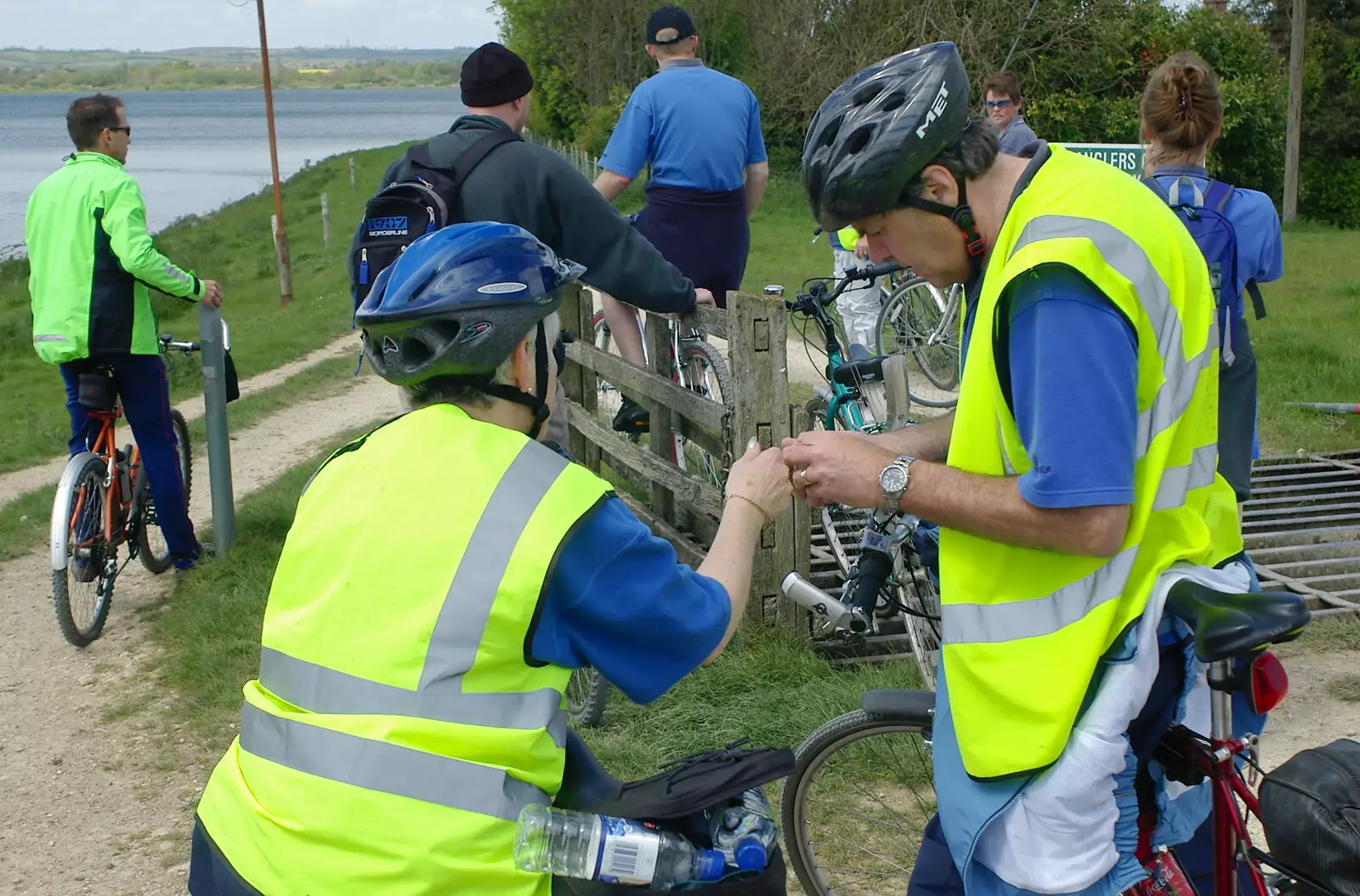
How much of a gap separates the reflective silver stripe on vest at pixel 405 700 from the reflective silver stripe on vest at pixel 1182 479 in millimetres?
1017

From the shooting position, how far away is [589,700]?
5.03 metres

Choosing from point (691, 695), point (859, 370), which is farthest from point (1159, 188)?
point (691, 695)

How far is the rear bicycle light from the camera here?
6.91 ft

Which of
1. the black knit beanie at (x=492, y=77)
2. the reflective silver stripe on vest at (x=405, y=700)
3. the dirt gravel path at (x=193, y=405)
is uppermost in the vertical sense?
the black knit beanie at (x=492, y=77)

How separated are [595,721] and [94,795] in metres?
2.00

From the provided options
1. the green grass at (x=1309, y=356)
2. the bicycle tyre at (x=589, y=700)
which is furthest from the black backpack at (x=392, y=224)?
the green grass at (x=1309, y=356)

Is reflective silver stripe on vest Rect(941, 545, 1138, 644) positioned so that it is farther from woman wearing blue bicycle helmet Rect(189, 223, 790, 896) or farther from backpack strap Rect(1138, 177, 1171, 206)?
backpack strap Rect(1138, 177, 1171, 206)

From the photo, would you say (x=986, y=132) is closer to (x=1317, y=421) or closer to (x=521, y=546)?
(x=521, y=546)

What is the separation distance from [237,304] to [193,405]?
11.5m

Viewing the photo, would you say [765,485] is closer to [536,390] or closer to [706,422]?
[536,390]

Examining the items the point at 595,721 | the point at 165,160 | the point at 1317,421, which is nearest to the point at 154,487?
the point at 595,721

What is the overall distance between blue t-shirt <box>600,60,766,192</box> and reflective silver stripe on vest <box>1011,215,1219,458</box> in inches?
163

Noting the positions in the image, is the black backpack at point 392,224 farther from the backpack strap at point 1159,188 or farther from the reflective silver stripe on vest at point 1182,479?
the reflective silver stripe on vest at point 1182,479

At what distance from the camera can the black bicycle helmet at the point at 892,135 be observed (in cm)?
212
